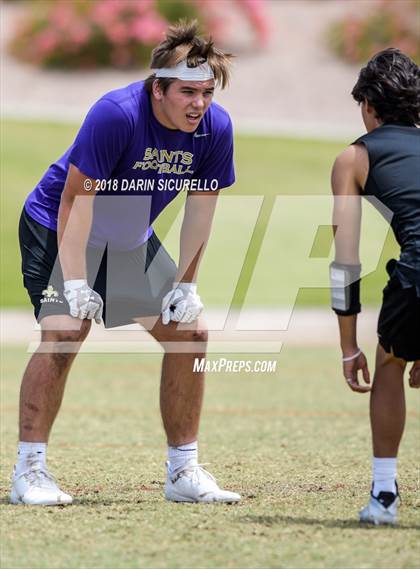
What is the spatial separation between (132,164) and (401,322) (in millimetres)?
1617

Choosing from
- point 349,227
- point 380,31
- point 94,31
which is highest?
point 380,31

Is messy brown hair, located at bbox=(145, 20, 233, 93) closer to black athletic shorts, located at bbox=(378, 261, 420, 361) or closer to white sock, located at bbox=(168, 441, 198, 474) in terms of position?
black athletic shorts, located at bbox=(378, 261, 420, 361)

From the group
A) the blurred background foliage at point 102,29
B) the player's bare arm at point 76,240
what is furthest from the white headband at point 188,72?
the blurred background foliage at point 102,29

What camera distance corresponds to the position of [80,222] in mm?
5812

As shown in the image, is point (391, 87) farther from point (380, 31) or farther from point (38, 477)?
point (380, 31)

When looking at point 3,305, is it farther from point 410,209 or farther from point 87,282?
point 410,209

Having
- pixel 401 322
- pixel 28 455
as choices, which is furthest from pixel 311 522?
pixel 28 455

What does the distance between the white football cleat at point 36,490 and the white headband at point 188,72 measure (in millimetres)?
1958

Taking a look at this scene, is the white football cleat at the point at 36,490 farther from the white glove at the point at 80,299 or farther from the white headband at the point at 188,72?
the white headband at the point at 188,72

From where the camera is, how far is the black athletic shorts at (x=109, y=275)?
602 cm

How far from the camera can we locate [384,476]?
5.22 metres

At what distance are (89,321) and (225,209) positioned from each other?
16.8 meters

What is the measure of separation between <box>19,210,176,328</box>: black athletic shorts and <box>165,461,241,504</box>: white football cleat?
805 millimetres

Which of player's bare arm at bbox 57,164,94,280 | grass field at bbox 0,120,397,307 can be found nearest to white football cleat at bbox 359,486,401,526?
player's bare arm at bbox 57,164,94,280
